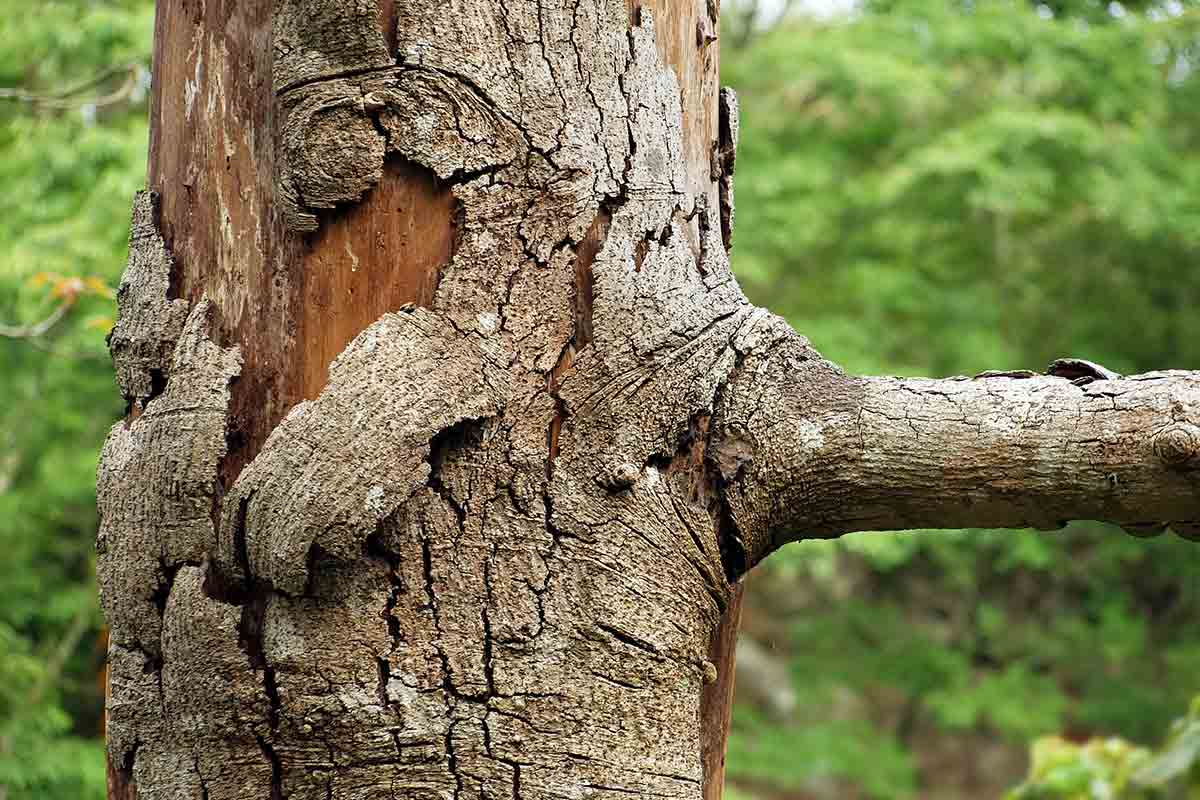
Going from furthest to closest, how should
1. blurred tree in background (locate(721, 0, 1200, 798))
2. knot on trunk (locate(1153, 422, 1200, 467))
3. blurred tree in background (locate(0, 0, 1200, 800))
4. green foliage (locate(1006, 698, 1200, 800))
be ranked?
blurred tree in background (locate(721, 0, 1200, 798)), blurred tree in background (locate(0, 0, 1200, 800)), green foliage (locate(1006, 698, 1200, 800)), knot on trunk (locate(1153, 422, 1200, 467))

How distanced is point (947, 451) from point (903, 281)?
5899mm

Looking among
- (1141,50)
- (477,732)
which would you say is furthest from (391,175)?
(1141,50)

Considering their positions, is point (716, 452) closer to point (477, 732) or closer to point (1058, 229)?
point (477, 732)

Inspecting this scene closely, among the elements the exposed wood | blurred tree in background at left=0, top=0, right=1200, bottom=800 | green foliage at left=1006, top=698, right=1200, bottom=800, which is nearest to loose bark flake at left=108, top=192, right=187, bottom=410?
the exposed wood

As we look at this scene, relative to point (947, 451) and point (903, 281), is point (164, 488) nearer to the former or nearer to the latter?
point (947, 451)

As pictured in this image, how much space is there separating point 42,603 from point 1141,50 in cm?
644

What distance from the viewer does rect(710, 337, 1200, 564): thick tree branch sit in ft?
3.85

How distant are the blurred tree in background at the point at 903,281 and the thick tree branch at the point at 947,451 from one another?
2855mm

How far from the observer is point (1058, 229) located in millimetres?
8086

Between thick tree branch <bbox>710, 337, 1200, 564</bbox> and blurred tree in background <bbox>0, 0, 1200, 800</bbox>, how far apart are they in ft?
9.37

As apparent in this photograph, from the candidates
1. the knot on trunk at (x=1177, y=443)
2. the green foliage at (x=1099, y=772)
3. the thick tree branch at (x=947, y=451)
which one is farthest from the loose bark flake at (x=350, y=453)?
the green foliage at (x=1099, y=772)

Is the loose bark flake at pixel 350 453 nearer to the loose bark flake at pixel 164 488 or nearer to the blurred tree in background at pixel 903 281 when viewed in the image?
the loose bark flake at pixel 164 488

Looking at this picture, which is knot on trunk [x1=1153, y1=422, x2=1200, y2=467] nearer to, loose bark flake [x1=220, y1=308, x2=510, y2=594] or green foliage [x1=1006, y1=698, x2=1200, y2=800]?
loose bark flake [x1=220, y1=308, x2=510, y2=594]

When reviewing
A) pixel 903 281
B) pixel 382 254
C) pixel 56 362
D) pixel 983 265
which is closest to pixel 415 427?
pixel 382 254
